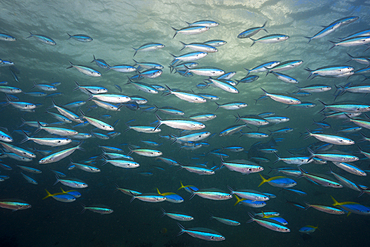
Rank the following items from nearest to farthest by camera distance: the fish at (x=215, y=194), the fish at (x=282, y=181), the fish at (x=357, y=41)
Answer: the fish at (x=357, y=41) → the fish at (x=215, y=194) → the fish at (x=282, y=181)

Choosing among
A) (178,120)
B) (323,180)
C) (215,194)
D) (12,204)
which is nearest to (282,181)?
(323,180)

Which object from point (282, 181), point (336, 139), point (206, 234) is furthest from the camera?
point (282, 181)

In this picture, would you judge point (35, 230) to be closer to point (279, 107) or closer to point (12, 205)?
point (12, 205)

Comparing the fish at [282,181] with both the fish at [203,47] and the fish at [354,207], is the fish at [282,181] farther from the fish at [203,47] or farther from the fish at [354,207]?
the fish at [203,47]

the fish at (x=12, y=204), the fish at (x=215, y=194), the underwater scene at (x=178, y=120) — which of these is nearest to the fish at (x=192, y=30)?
the underwater scene at (x=178, y=120)

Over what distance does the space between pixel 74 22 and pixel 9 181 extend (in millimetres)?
15559

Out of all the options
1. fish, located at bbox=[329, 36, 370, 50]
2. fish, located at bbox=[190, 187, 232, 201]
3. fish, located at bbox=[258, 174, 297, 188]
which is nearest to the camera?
fish, located at bbox=[329, 36, 370, 50]

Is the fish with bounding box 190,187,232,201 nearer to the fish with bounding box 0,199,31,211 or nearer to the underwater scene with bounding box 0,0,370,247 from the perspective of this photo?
Answer: the underwater scene with bounding box 0,0,370,247

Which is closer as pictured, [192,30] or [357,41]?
[357,41]

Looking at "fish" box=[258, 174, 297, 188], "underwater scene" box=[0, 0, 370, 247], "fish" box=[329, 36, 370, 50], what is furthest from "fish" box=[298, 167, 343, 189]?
"fish" box=[329, 36, 370, 50]

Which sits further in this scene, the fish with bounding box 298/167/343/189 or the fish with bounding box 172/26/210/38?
the fish with bounding box 172/26/210/38

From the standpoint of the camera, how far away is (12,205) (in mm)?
4605

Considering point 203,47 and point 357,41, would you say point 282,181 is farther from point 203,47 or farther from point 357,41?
point 203,47

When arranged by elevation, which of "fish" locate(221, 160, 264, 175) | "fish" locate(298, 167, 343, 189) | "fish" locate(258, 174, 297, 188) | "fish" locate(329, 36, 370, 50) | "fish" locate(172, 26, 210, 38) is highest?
"fish" locate(329, 36, 370, 50)
